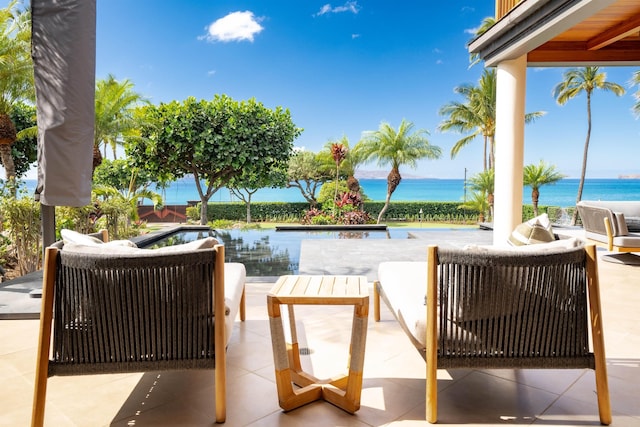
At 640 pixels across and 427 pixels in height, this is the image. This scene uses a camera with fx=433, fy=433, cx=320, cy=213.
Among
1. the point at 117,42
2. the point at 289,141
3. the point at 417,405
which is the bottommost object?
the point at 417,405

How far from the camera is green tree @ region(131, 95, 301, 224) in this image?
12672 millimetres

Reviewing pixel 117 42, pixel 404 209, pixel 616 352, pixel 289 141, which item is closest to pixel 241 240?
pixel 289 141

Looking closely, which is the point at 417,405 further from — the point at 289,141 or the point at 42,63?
the point at 289,141

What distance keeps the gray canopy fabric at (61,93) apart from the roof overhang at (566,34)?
12.7 ft

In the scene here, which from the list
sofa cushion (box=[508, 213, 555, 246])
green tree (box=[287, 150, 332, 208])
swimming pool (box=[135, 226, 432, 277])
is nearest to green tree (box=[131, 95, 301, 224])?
swimming pool (box=[135, 226, 432, 277])

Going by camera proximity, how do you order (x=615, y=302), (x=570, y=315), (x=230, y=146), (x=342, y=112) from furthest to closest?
A: (x=342, y=112) → (x=230, y=146) → (x=615, y=302) → (x=570, y=315)

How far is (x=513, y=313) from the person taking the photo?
75.5 inches

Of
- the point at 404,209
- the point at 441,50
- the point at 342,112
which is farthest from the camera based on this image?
the point at 342,112

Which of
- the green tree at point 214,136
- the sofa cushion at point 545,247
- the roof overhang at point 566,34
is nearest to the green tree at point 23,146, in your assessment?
the green tree at point 214,136

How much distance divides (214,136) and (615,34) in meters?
10.1

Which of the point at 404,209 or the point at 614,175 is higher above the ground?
the point at 614,175

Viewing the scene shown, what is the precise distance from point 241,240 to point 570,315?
796 centimetres

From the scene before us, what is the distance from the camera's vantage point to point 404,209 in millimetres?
22359

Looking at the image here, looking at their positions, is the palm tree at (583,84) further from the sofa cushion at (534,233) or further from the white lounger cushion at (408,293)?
the sofa cushion at (534,233)
